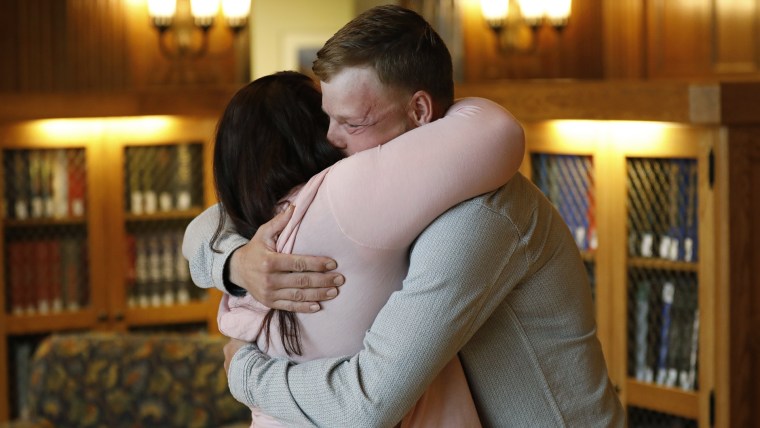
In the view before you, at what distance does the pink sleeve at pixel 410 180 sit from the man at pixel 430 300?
38mm

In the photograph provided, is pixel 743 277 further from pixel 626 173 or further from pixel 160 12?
pixel 160 12

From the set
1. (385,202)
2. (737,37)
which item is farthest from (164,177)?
(385,202)

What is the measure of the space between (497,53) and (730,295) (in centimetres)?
331

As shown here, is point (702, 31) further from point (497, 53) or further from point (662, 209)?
point (662, 209)

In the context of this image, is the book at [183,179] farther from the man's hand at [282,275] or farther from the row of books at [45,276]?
the man's hand at [282,275]

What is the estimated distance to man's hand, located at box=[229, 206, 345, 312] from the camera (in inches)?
60.8

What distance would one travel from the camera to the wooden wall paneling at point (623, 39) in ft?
20.3

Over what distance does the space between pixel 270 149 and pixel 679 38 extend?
4689 mm

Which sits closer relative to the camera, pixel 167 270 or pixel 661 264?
pixel 661 264

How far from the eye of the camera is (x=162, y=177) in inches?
215

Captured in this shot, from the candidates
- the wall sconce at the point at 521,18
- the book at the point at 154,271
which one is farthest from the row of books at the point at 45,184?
the wall sconce at the point at 521,18

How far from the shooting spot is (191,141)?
17.7 feet

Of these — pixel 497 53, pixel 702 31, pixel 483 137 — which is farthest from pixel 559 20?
pixel 483 137

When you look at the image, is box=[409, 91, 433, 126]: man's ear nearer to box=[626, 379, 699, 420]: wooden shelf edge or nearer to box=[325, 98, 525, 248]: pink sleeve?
box=[325, 98, 525, 248]: pink sleeve
